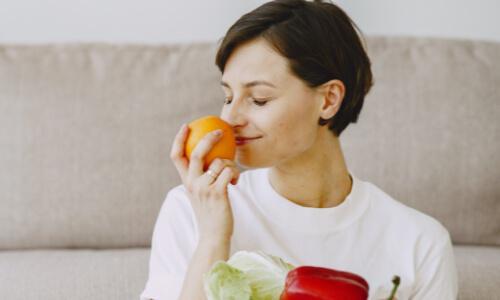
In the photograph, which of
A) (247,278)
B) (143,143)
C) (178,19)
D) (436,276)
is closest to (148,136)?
(143,143)

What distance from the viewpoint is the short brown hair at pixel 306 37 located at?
4.26 feet

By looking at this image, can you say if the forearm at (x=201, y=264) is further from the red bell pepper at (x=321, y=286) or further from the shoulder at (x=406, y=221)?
the red bell pepper at (x=321, y=286)

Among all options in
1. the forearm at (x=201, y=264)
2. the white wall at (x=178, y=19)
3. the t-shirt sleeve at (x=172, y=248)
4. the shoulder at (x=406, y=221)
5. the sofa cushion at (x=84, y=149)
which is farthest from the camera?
the white wall at (x=178, y=19)

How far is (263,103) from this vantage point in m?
1.29

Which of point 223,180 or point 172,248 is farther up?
point 223,180

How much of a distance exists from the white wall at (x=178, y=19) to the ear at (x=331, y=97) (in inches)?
42.5

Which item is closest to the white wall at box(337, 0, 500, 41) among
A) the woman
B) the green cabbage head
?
the woman

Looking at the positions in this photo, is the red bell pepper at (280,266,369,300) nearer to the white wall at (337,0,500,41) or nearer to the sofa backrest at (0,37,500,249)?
the sofa backrest at (0,37,500,249)

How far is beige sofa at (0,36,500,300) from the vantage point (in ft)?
6.15

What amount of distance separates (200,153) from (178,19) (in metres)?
1.22

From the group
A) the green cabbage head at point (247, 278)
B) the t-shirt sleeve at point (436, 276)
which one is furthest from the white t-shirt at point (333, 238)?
the green cabbage head at point (247, 278)

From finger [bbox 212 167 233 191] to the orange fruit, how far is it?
36 mm

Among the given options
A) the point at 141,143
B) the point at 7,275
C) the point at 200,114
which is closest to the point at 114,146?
the point at 141,143

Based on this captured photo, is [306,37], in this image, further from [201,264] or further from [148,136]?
[148,136]
